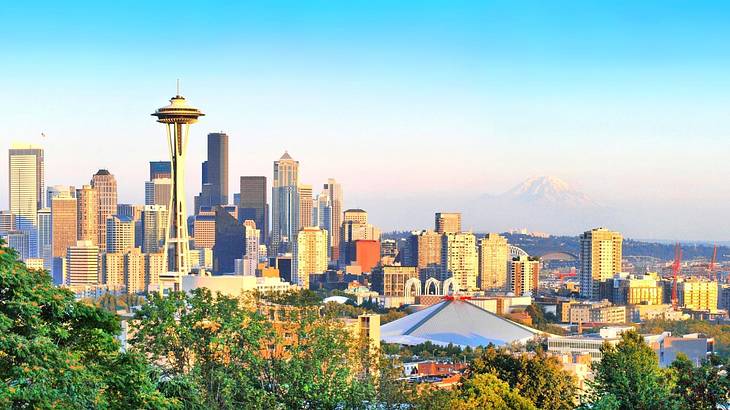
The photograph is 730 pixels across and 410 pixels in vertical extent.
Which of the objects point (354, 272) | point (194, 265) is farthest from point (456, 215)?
point (194, 265)

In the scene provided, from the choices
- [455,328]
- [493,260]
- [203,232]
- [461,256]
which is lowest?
[455,328]

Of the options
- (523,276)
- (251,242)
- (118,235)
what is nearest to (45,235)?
(118,235)

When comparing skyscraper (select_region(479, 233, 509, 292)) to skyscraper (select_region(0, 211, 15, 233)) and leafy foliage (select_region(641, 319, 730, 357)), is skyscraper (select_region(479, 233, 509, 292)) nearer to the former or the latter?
skyscraper (select_region(0, 211, 15, 233))

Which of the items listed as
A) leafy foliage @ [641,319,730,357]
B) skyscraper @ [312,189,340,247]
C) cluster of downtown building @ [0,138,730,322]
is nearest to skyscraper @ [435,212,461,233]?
cluster of downtown building @ [0,138,730,322]

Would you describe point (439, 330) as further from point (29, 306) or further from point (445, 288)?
point (29, 306)

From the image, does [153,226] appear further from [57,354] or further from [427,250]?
[57,354]
